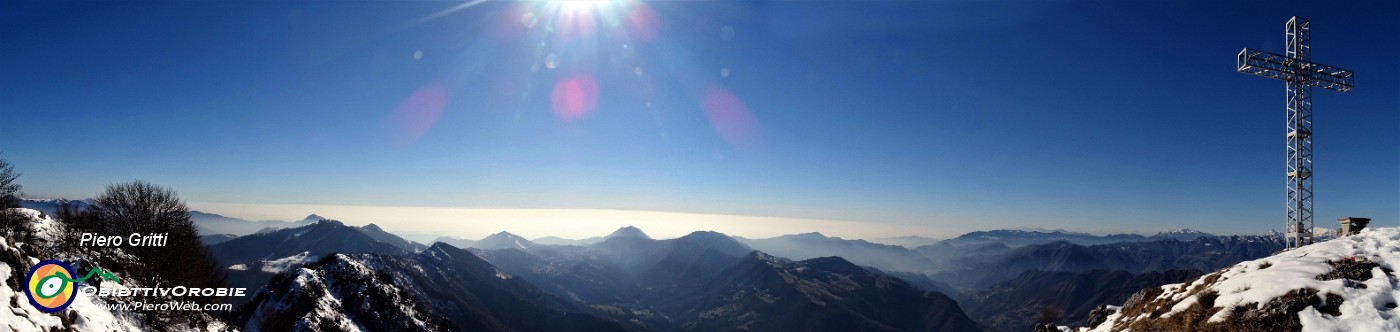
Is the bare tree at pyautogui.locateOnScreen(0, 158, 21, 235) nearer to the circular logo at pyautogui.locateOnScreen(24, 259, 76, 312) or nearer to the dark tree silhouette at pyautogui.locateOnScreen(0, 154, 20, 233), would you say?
the dark tree silhouette at pyautogui.locateOnScreen(0, 154, 20, 233)

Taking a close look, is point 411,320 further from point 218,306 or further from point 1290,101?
point 1290,101

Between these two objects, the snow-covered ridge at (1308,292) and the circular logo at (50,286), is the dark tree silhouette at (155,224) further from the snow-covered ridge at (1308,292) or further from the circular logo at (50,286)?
the snow-covered ridge at (1308,292)

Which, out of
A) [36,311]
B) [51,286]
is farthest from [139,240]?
[36,311]

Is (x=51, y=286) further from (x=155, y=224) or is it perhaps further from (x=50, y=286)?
(x=155, y=224)

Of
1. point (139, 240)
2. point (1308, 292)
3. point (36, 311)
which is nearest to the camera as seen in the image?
point (36, 311)

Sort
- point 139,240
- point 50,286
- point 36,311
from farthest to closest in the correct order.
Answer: point 139,240 → point 50,286 → point 36,311

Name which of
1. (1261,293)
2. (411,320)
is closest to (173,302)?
(411,320)
